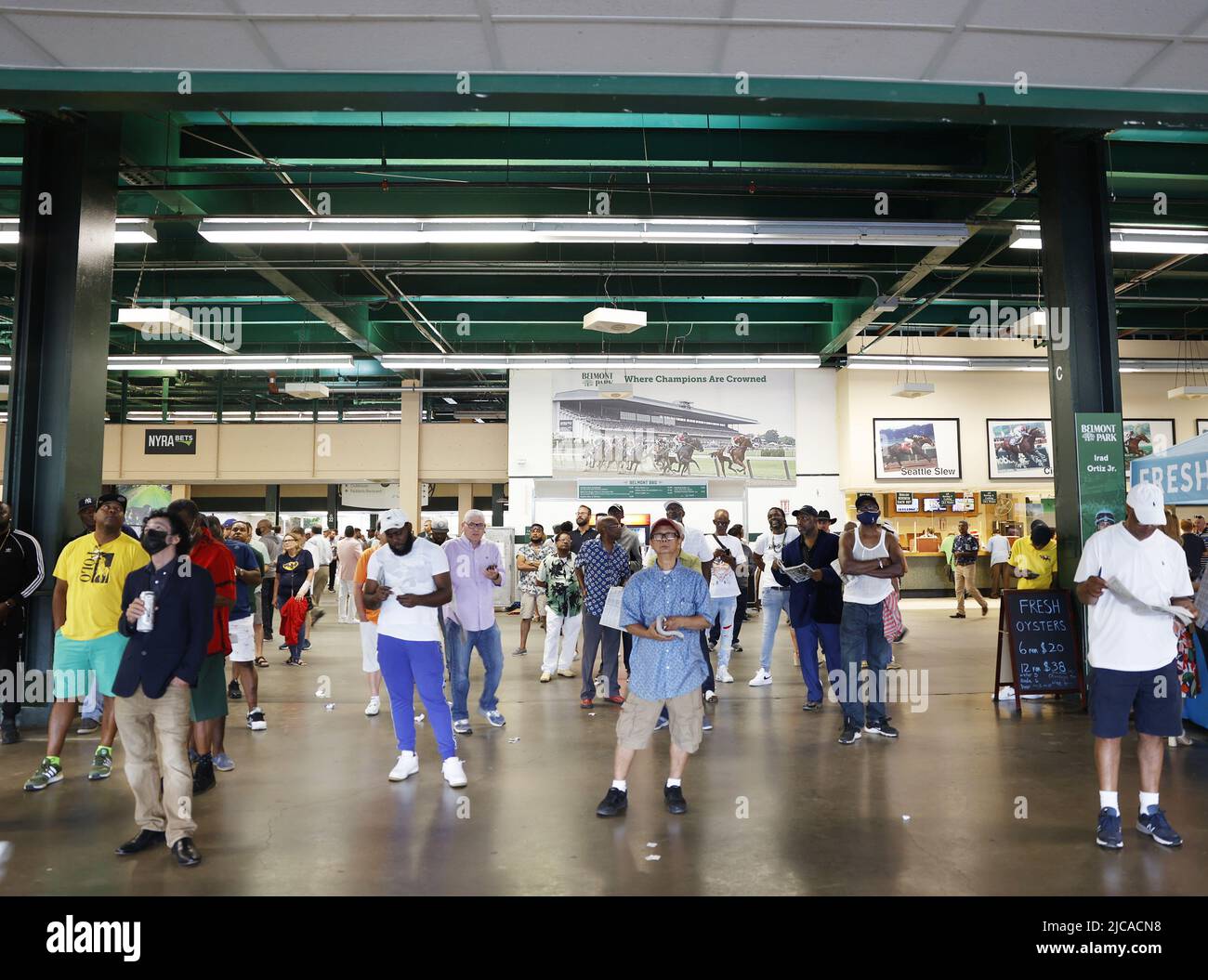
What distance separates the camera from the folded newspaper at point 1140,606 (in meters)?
3.62

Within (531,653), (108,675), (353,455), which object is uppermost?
(353,455)

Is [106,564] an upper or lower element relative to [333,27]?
lower

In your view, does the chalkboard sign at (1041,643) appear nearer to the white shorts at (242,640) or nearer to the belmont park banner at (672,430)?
the white shorts at (242,640)

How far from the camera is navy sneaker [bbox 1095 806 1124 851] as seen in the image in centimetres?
358

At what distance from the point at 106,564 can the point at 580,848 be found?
3.10 meters

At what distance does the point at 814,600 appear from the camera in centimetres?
650

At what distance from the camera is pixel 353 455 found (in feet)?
61.6

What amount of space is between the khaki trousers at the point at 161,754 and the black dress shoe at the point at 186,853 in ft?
0.08

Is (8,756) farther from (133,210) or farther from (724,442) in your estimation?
(724,442)

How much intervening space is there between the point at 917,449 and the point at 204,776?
1516cm

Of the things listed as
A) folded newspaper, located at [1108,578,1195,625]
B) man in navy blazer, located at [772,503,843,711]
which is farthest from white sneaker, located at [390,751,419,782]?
folded newspaper, located at [1108,578,1195,625]

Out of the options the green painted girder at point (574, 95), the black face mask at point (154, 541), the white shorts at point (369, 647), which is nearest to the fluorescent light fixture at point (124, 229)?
the green painted girder at point (574, 95)

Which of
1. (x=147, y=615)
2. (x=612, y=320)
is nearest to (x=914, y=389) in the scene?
(x=612, y=320)

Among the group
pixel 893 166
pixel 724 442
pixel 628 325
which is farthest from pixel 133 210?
pixel 724 442
